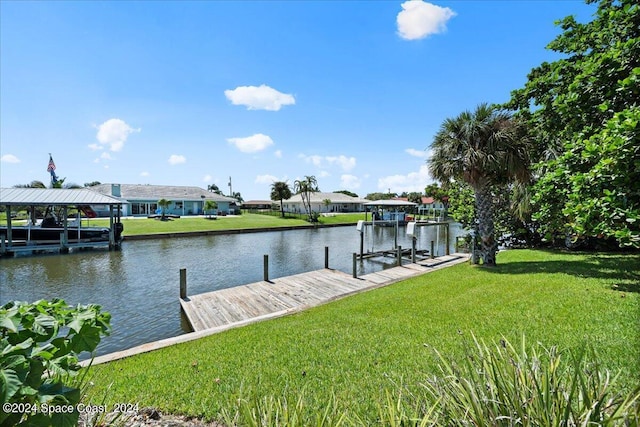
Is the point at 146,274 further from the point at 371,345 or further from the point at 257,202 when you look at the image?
the point at 257,202

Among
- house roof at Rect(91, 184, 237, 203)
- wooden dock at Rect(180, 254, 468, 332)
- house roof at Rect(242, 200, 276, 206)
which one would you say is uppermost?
house roof at Rect(91, 184, 237, 203)

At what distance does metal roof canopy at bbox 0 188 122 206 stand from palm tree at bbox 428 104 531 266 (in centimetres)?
2094

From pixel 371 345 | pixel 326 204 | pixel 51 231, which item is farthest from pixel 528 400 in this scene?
pixel 326 204

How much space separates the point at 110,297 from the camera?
10531 millimetres

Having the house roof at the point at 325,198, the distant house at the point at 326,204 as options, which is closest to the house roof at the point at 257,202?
the distant house at the point at 326,204

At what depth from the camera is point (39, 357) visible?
4.87 feet

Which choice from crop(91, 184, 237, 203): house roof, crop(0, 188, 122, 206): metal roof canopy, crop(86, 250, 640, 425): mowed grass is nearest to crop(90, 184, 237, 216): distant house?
crop(91, 184, 237, 203): house roof

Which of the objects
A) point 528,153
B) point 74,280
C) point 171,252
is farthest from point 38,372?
point 171,252

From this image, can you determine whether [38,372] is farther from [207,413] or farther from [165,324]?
[165,324]

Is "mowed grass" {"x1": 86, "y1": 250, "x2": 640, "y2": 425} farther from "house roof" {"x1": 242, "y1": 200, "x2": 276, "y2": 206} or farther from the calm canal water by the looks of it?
"house roof" {"x1": 242, "y1": 200, "x2": 276, "y2": 206}

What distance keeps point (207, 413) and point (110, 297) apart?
9.81 m

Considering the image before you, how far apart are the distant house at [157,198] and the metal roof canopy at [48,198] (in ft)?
70.9

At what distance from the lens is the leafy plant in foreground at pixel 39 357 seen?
4.25ft

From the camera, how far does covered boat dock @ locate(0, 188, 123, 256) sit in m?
18.3
